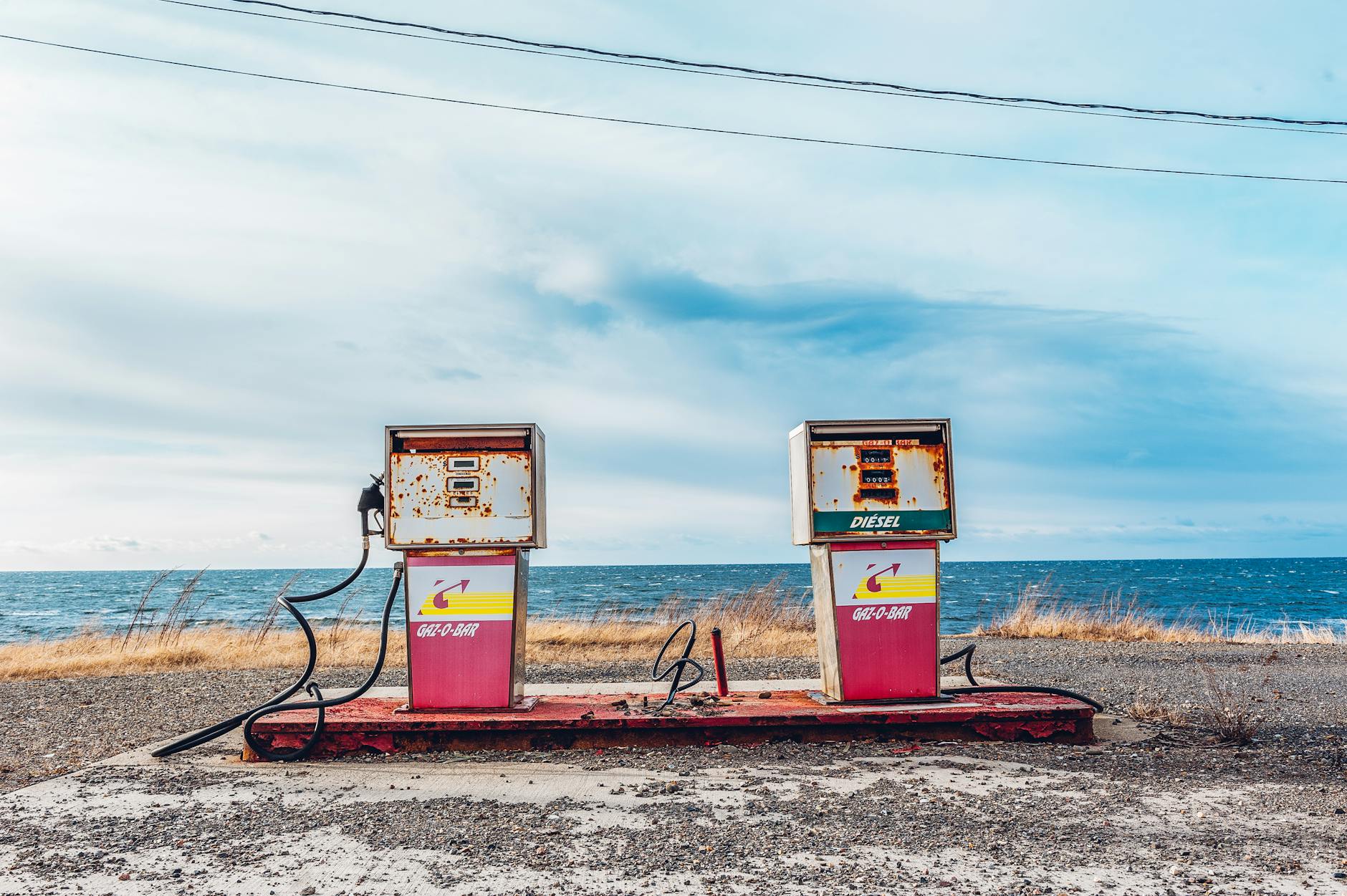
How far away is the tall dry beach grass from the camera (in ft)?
41.3

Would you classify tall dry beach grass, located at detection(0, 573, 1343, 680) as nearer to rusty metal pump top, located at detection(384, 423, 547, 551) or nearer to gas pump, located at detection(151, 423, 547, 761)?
gas pump, located at detection(151, 423, 547, 761)

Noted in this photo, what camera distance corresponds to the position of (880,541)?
6770 millimetres

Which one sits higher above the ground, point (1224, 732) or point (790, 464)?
point (790, 464)

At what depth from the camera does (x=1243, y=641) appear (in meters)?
14.4

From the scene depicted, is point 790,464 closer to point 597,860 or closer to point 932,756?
point 932,756

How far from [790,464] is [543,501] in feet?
6.10

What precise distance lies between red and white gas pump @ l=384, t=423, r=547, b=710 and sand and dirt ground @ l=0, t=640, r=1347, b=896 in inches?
26.6

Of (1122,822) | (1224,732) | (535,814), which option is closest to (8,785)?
(535,814)

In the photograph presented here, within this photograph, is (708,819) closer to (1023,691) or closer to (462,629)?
(462,629)

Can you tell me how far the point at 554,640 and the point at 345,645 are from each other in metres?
3.08

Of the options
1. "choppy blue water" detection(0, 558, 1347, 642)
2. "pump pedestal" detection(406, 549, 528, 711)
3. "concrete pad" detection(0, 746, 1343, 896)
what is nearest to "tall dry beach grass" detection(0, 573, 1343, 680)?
"choppy blue water" detection(0, 558, 1347, 642)

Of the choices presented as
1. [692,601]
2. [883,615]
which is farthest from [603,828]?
[692,601]

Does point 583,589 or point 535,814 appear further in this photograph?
point 583,589

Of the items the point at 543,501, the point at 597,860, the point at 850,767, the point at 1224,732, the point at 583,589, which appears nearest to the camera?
the point at 597,860
